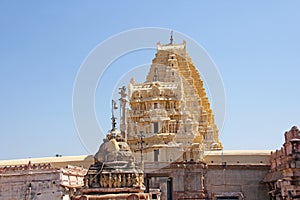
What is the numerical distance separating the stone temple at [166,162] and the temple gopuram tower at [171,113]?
95 mm

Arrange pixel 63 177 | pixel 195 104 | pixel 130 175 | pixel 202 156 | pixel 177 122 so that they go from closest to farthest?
pixel 130 175, pixel 63 177, pixel 202 156, pixel 177 122, pixel 195 104

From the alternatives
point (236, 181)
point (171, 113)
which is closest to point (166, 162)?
point (236, 181)

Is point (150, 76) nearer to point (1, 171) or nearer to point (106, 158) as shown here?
point (1, 171)

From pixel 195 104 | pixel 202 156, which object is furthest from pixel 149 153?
pixel 195 104

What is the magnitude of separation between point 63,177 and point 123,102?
38.9 ft

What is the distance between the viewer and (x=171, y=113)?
161 ft

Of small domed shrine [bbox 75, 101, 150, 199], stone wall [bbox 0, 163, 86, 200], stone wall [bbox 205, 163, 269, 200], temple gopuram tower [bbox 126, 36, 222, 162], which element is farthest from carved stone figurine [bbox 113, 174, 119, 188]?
temple gopuram tower [bbox 126, 36, 222, 162]

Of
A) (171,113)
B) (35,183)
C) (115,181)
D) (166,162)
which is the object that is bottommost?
(115,181)

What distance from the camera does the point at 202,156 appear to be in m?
42.4

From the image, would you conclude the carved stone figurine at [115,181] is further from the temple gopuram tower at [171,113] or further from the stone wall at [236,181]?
the temple gopuram tower at [171,113]

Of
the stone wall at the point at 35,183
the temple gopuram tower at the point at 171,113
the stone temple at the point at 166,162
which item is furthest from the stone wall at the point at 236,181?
the stone wall at the point at 35,183

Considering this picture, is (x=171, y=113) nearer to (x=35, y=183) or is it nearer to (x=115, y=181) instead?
(x=35, y=183)

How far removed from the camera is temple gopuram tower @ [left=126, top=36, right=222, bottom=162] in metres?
44.3

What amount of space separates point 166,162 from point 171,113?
9.70 meters
